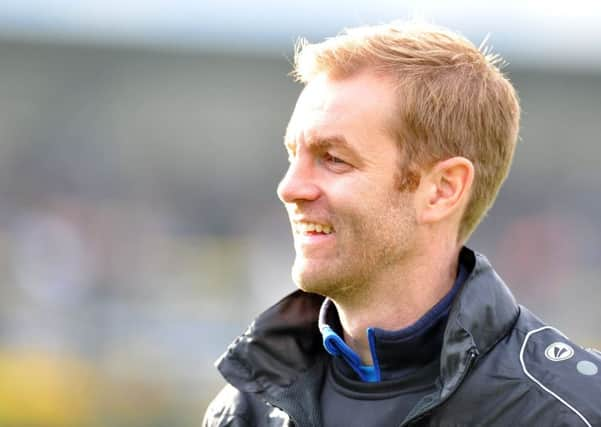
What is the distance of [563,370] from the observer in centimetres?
212

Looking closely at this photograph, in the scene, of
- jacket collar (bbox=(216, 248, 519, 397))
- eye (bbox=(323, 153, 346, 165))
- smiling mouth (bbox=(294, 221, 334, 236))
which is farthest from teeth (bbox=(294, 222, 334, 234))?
jacket collar (bbox=(216, 248, 519, 397))

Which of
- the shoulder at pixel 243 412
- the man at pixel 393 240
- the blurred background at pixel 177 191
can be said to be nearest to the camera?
the man at pixel 393 240

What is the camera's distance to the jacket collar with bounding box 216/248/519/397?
7.04 ft

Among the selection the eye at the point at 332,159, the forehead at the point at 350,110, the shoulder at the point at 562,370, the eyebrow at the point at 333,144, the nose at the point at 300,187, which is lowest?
the shoulder at the point at 562,370

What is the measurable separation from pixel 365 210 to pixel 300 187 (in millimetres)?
152

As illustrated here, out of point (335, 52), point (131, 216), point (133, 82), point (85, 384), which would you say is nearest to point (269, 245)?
point (131, 216)

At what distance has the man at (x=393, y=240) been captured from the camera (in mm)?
2225

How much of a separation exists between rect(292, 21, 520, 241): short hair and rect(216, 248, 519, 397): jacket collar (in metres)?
0.22

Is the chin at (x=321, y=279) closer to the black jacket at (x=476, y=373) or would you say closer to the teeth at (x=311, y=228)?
the teeth at (x=311, y=228)

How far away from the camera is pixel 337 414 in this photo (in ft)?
7.63

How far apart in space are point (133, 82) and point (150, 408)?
688cm

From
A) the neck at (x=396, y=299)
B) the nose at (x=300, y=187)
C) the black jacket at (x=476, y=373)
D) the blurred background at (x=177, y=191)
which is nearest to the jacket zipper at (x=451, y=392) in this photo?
the black jacket at (x=476, y=373)

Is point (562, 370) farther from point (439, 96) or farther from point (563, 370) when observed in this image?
point (439, 96)

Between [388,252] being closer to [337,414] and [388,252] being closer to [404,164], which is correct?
[404,164]
